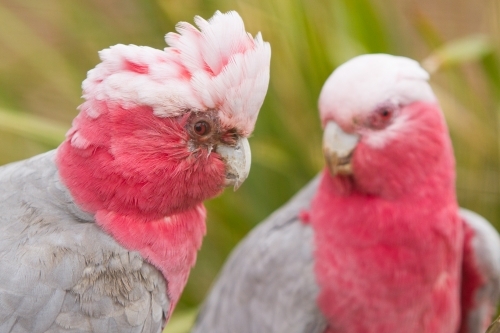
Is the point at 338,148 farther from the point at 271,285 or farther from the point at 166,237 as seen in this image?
the point at 166,237

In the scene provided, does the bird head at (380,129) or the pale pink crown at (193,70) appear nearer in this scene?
Result: the pale pink crown at (193,70)

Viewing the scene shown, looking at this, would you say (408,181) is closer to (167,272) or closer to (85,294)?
(167,272)

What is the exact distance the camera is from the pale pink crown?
4.01ft

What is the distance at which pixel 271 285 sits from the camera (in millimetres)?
1767

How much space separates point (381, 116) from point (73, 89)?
1409mm

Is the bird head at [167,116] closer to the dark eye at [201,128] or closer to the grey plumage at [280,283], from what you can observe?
the dark eye at [201,128]

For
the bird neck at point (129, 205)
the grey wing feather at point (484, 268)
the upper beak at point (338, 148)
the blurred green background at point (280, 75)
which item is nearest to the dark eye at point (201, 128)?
the bird neck at point (129, 205)

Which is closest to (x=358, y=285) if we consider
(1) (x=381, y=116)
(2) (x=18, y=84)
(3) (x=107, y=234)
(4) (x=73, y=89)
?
(1) (x=381, y=116)

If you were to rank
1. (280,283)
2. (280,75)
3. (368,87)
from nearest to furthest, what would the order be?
(368,87)
(280,283)
(280,75)

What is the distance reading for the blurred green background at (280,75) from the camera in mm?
2148

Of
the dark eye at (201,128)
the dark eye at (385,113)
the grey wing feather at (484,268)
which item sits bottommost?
the grey wing feather at (484,268)

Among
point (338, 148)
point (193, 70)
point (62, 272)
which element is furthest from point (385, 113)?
point (62, 272)

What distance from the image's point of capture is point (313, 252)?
1.72m

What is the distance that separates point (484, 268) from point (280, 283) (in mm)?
593
